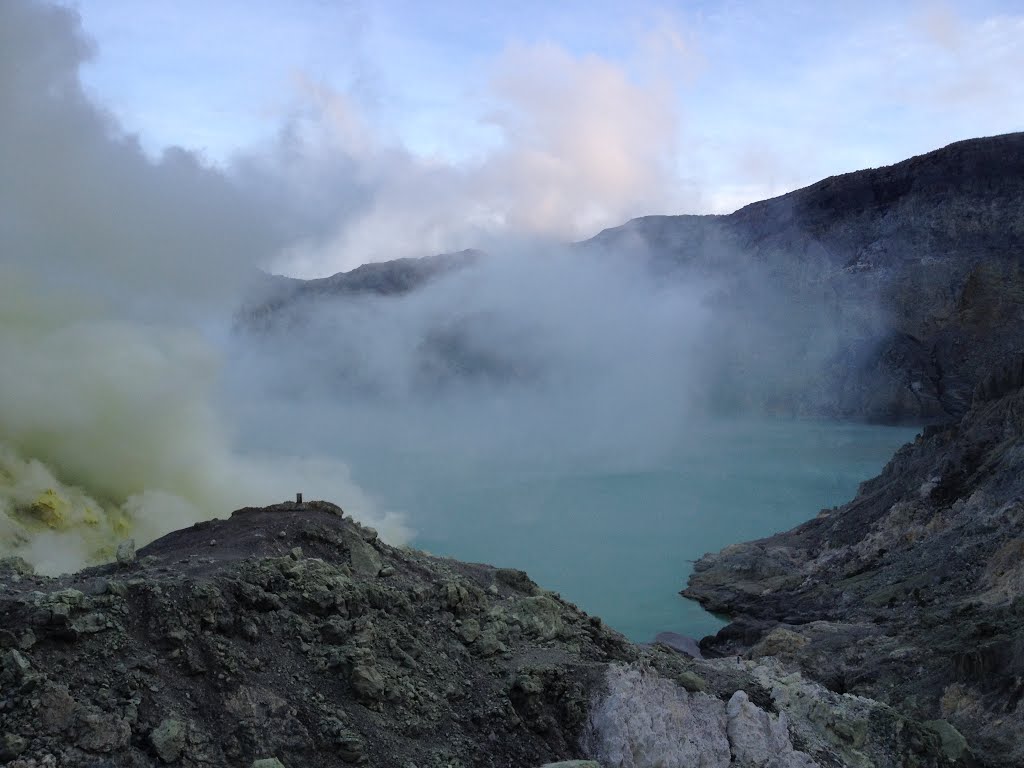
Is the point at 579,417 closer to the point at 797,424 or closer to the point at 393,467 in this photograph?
the point at 797,424

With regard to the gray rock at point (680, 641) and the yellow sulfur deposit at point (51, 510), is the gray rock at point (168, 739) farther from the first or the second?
the gray rock at point (680, 641)

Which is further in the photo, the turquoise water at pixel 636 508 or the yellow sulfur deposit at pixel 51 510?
the turquoise water at pixel 636 508

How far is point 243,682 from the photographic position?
8648 mm

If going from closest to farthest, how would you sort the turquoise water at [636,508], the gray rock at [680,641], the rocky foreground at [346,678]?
the rocky foreground at [346,678] → the gray rock at [680,641] → the turquoise water at [636,508]

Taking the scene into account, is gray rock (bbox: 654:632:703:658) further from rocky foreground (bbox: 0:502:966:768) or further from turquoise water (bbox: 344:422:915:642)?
rocky foreground (bbox: 0:502:966:768)

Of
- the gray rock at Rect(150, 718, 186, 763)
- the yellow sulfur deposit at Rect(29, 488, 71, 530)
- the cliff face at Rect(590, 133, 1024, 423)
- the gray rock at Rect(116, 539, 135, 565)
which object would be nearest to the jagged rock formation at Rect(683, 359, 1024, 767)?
the gray rock at Rect(150, 718, 186, 763)

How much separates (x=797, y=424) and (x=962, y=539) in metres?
59.7

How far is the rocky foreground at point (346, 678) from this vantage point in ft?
25.4

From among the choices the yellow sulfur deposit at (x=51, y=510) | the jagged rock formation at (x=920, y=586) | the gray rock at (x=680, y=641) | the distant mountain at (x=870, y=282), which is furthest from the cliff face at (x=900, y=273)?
the yellow sulfur deposit at (x=51, y=510)

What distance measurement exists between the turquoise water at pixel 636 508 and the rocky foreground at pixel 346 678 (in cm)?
1702

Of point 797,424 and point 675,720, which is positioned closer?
point 675,720

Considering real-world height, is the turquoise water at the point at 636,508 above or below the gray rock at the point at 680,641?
above

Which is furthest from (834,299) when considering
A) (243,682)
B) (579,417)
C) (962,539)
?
(243,682)

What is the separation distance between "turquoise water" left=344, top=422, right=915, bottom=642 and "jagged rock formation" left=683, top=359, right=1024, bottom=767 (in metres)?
2.57
